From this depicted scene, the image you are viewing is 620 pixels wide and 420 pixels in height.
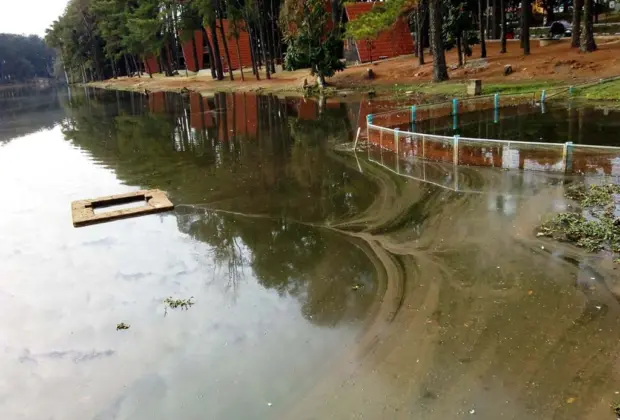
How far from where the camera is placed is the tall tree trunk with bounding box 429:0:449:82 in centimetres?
2853

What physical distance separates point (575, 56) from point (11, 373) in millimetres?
29725

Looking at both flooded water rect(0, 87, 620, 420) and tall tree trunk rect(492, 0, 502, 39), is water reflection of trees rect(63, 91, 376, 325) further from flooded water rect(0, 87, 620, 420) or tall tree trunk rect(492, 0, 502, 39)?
tall tree trunk rect(492, 0, 502, 39)

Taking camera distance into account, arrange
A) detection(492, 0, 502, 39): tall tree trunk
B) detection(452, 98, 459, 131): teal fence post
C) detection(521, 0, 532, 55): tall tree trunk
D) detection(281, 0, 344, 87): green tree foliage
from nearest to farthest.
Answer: detection(452, 98, 459, 131): teal fence post → detection(521, 0, 532, 55): tall tree trunk → detection(281, 0, 344, 87): green tree foliage → detection(492, 0, 502, 39): tall tree trunk

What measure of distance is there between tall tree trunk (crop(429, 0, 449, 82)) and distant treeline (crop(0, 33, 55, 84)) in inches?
5507

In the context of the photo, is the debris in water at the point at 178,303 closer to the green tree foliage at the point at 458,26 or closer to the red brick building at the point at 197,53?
the green tree foliage at the point at 458,26

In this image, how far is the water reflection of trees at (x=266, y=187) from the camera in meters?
7.60

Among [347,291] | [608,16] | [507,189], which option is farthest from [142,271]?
[608,16]

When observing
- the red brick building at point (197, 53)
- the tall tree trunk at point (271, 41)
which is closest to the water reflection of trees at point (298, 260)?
the tall tree trunk at point (271, 41)

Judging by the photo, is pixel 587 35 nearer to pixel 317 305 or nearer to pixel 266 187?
pixel 266 187

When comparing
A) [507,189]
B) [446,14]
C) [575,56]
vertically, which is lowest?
[507,189]

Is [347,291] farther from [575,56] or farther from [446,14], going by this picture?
[446,14]

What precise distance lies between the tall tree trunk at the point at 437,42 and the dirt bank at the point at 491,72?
2.28ft

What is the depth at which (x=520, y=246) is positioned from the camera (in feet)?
25.2

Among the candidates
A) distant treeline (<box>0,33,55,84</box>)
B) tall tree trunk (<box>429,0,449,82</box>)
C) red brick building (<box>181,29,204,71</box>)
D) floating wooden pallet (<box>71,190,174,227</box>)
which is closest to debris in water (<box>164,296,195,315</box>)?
floating wooden pallet (<box>71,190,174,227</box>)
